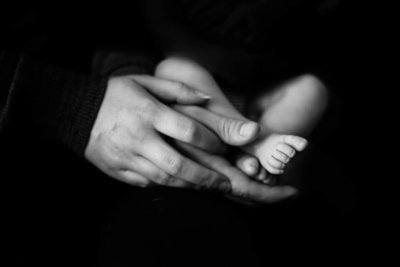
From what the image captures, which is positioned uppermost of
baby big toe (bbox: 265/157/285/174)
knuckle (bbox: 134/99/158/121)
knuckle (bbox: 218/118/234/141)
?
knuckle (bbox: 218/118/234/141)

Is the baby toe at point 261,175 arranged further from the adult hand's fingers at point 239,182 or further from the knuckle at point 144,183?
the knuckle at point 144,183

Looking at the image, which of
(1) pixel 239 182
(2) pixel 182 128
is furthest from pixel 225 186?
(2) pixel 182 128

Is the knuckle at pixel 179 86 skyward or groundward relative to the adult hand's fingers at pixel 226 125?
skyward

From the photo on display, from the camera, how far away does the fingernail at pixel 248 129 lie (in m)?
0.62

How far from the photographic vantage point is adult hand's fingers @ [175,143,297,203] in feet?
2.18

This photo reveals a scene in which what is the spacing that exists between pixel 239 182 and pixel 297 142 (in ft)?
0.41

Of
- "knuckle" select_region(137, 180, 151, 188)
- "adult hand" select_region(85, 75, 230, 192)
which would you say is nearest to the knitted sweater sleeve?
"adult hand" select_region(85, 75, 230, 192)

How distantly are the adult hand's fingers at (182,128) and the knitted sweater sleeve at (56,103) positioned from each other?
0.12 meters

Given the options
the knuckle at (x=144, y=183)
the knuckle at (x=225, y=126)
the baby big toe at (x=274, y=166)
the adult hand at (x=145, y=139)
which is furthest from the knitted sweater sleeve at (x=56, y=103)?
the baby big toe at (x=274, y=166)

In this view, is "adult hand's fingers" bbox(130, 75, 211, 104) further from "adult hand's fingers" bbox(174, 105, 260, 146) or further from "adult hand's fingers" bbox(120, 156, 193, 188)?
"adult hand's fingers" bbox(120, 156, 193, 188)

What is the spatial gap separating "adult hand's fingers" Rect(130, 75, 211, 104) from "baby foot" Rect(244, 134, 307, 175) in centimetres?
14

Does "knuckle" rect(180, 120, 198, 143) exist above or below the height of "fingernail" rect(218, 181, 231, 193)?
above

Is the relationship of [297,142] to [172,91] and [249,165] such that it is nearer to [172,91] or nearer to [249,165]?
[249,165]

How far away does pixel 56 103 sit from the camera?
649 mm
